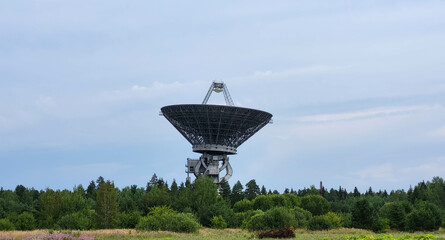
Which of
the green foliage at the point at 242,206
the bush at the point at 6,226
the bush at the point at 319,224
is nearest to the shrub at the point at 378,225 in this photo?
the bush at the point at 319,224

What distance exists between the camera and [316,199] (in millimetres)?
125500

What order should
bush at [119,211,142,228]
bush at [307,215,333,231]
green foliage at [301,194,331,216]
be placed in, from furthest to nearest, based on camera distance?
1. green foliage at [301,194,331,216]
2. bush at [119,211,142,228]
3. bush at [307,215,333,231]

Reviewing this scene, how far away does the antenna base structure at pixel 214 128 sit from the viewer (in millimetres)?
105500

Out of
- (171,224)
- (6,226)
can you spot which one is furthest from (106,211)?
(171,224)

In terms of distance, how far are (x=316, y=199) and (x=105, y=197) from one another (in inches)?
2182

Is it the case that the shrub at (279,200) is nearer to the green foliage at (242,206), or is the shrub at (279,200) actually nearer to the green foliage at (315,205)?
the green foliage at (315,205)

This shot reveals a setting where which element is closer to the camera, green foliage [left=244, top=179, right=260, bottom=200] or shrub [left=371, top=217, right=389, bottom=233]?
shrub [left=371, top=217, right=389, bottom=233]

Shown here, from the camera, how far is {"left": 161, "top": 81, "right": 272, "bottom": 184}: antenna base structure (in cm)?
10550

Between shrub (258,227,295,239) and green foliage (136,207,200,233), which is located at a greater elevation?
green foliage (136,207,200,233)

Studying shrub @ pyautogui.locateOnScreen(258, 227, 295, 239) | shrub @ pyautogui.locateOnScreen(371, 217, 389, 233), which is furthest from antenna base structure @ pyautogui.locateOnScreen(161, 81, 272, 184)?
shrub @ pyautogui.locateOnScreen(258, 227, 295, 239)

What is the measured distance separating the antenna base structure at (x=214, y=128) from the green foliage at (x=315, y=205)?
56.1 ft

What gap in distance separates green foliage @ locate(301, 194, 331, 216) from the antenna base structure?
673 inches

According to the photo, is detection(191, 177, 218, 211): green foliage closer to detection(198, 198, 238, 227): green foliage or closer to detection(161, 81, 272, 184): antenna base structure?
detection(161, 81, 272, 184): antenna base structure

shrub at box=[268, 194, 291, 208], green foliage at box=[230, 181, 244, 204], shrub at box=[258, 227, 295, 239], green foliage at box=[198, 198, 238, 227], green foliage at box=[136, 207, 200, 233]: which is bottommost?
shrub at box=[258, 227, 295, 239]
